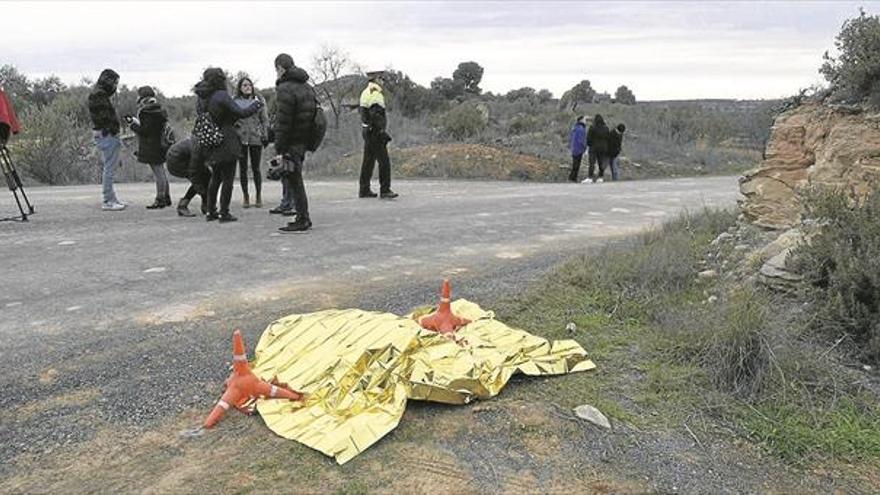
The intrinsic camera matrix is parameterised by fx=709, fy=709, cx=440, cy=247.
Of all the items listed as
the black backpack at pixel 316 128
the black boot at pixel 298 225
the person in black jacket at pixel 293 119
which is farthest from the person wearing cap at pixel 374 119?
the black boot at pixel 298 225

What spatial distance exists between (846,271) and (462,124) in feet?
72.8

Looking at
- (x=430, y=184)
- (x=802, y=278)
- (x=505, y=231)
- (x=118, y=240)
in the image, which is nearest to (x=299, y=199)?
(x=118, y=240)

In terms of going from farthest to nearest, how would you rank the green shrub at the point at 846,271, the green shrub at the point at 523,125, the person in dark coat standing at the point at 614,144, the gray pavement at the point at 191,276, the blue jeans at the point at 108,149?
the green shrub at the point at 523,125, the person in dark coat standing at the point at 614,144, the blue jeans at the point at 108,149, the green shrub at the point at 846,271, the gray pavement at the point at 191,276

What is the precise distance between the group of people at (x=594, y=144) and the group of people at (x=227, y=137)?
7.23 metres

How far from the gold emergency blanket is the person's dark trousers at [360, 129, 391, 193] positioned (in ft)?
21.6

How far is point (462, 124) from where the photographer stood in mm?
26266

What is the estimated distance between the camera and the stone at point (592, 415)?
11.9ft

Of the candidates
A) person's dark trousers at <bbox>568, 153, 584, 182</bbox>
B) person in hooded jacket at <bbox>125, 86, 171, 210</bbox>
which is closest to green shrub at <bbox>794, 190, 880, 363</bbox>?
person in hooded jacket at <bbox>125, 86, 171, 210</bbox>

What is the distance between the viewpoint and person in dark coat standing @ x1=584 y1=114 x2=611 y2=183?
1762 centimetres

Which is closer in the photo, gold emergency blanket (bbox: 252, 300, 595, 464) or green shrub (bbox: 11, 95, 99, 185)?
gold emergency blanket (bbox: 252, 300, 595, 464)

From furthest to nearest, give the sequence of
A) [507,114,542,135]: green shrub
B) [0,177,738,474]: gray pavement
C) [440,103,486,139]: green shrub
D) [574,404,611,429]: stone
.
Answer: [507,114,542,135]: green shrub, [440,103,486,139]: green shrub, [0,177,738,474]: gray pavement, [574,404,611,429]: stone

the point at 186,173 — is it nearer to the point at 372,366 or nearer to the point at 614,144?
the point at 372,366

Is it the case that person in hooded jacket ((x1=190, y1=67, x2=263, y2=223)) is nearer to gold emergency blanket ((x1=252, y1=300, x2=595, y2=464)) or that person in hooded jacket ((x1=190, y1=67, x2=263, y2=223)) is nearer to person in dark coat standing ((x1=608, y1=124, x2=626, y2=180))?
gold emergency blanket ((x1=252, y1=300, x2=595, y2=464))

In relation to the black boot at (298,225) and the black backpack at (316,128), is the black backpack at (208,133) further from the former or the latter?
the black boot at (298,225)
